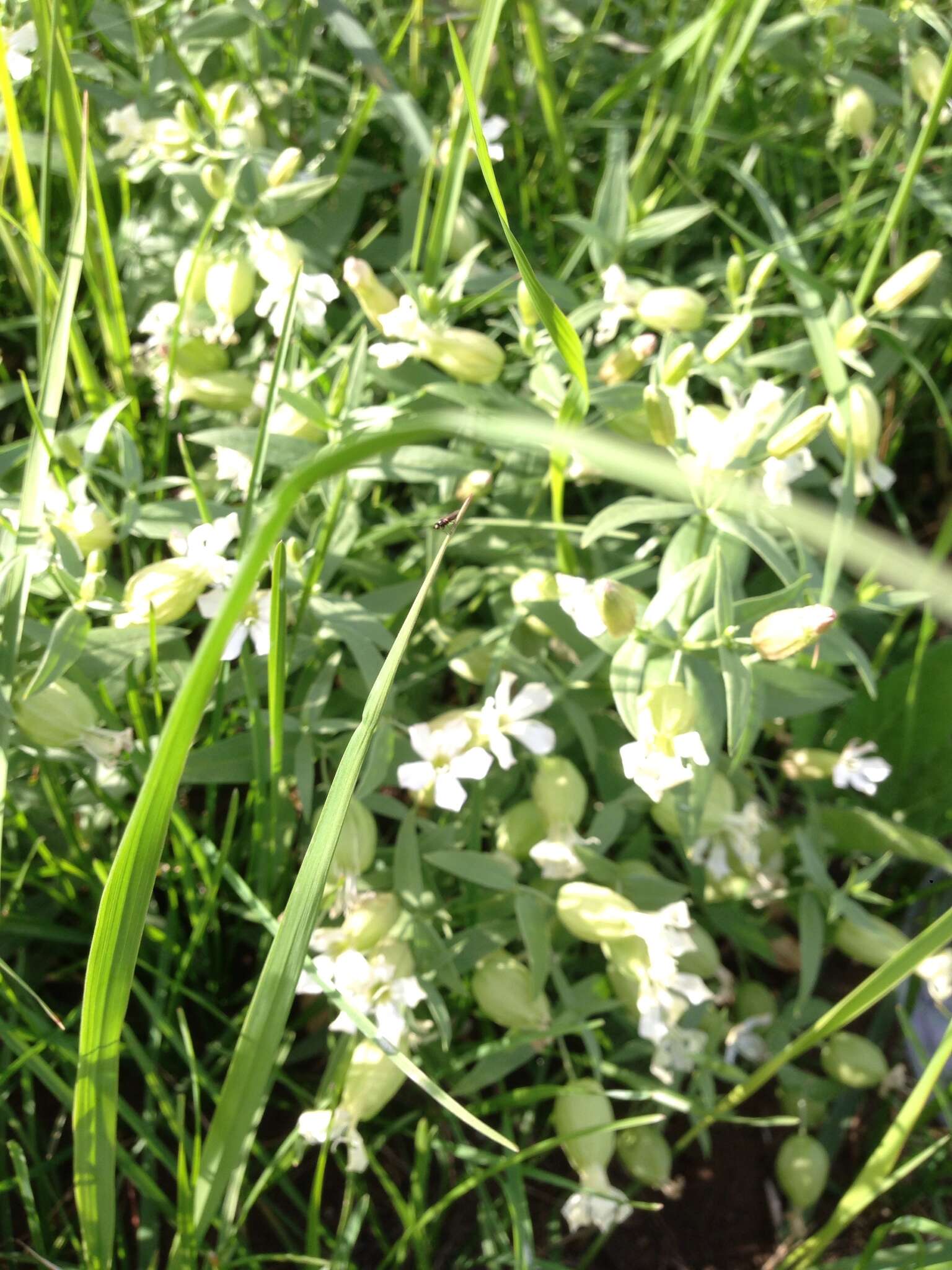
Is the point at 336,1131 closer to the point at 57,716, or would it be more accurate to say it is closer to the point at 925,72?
the point at 57,716

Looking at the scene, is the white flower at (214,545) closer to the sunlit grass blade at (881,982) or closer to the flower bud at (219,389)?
the flower bud at (219,389)

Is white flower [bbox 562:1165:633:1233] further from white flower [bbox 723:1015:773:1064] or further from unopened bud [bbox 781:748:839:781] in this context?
unopened bud [bbox 781:748:839:781]

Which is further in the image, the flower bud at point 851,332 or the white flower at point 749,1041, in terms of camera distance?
the white flower at point 749,1041

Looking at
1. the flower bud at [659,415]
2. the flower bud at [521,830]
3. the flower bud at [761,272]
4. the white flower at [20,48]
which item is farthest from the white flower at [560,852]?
the white flower at [20,48]

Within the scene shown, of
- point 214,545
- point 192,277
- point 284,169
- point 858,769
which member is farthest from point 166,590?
point 858,769

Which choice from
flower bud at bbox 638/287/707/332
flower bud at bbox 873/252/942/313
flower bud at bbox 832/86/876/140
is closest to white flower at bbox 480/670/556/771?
flower bud at bbox 638/287/707/332

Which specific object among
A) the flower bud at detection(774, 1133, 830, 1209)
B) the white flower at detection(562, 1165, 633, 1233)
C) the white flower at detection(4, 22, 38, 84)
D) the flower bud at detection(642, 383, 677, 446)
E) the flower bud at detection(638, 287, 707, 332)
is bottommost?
the flower bud at detection(774, 1133, 830, 1209)

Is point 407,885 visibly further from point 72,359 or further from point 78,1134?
point 72,359
